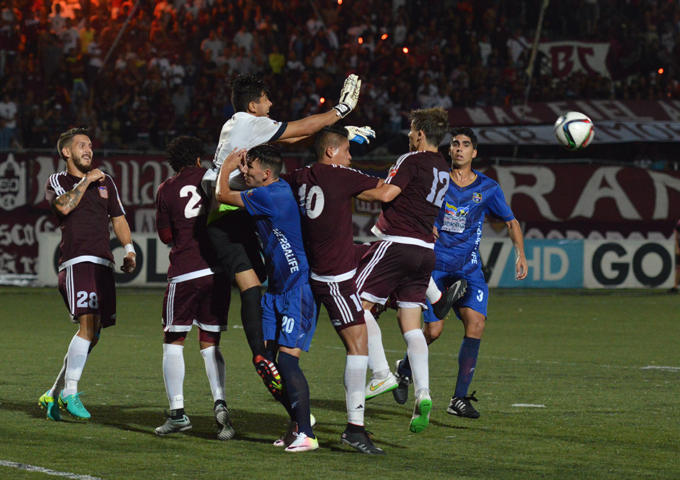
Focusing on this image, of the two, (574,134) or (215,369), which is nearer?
(215,369)

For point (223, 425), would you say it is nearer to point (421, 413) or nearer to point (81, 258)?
point (421, 413)

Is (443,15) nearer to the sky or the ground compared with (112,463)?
nearer to the sky

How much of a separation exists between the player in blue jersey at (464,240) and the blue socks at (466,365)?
0.12ft

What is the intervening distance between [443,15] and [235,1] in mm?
5381

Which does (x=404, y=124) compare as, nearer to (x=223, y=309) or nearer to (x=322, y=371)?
(x=322, y=371)

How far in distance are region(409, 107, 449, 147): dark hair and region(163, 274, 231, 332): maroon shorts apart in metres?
1.71

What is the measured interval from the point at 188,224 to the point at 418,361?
1.81 metres

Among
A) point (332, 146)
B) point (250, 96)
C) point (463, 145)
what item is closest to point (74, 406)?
point (250, 96)

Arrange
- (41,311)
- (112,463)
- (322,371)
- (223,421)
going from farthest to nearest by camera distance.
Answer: (41,311) → (322,371) → (223,421) → (112,463)

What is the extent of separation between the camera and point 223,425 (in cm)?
671

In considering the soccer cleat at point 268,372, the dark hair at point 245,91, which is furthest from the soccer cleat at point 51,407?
the dark hair at point 245,91

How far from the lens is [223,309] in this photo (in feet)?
23.3

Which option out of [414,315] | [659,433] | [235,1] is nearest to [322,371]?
[414,315]

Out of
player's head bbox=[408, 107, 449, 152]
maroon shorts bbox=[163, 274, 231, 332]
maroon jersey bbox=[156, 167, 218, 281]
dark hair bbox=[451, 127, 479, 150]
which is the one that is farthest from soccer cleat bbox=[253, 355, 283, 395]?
dark hair bbox=[451, 127, 479, 150]
